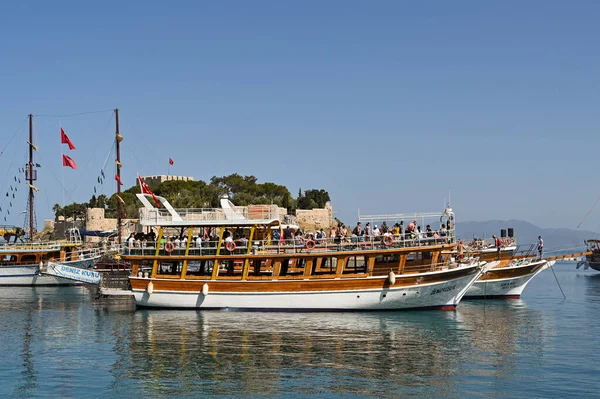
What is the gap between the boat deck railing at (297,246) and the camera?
99.9 feet

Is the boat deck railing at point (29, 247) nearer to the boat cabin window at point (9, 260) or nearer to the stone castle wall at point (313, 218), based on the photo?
the boat cabin window at point (9, 260)

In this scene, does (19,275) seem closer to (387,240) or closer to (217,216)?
(217,216)

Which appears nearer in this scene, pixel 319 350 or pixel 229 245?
pixel 319 350

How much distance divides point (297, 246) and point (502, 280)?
13405 mm

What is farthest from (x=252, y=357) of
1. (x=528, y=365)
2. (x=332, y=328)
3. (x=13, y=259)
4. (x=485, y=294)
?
(x=13, y=259)

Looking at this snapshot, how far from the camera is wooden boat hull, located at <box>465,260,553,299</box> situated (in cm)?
3775

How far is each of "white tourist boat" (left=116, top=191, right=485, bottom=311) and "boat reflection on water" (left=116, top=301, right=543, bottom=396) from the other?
75 centimetres

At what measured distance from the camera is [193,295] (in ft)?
105

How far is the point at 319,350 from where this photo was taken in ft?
73.3

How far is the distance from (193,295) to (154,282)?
200 cm

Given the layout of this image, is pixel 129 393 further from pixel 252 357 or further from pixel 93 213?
pixel 93 213

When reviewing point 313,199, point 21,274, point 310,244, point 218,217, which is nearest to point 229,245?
point 218,217

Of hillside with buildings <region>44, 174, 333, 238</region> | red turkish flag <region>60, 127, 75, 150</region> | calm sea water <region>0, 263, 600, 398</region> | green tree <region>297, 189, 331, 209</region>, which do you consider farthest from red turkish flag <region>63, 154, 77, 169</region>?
green tree <region>297, 189, 331, 209</region>

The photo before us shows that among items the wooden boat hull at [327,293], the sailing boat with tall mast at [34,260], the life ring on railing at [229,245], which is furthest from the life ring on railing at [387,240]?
the sailing boat with tall mast at [34,260]
